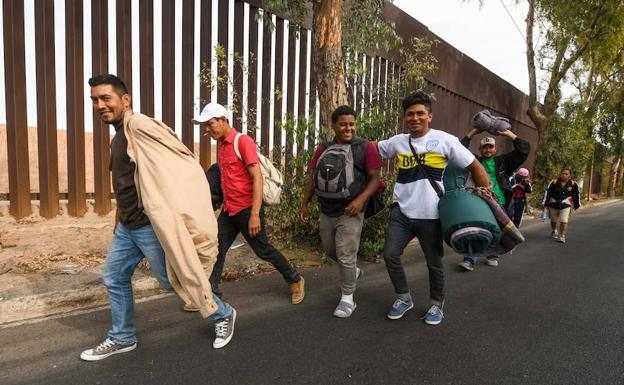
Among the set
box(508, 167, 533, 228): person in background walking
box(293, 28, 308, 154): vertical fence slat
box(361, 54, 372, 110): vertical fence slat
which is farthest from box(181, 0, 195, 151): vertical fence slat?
box(508, 167, 533, 228): person in background walking

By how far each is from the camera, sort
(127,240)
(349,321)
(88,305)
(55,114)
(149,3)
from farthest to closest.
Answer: (149,3), (55,114), (88,305), (349,321), (127,240)

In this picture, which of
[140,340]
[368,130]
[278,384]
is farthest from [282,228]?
[278,384]

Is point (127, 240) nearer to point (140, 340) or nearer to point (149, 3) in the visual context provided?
point (140, 340)

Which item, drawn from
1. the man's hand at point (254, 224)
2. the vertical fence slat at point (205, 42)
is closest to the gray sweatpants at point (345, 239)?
the man's hand at point (254, 224)

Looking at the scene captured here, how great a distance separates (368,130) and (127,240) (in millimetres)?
3745

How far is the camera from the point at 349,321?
3428 mm

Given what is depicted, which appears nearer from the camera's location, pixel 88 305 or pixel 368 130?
pixel 88 305

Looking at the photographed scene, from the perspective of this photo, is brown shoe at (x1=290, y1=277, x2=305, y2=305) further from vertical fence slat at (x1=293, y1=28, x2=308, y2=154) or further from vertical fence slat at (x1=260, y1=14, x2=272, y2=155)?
vertical fence slat at (x1=293, y1=28, x2=308, y2=154)

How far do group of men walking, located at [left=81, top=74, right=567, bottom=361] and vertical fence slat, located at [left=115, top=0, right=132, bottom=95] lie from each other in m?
3.18

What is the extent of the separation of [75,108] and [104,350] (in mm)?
4007

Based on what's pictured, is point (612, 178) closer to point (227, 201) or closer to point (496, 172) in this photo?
point (496, 172)

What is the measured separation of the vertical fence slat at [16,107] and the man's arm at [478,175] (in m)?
5.29

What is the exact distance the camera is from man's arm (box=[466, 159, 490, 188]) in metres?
3.15

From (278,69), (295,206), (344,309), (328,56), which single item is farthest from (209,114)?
(278,69)
